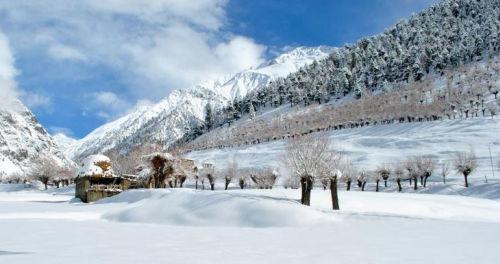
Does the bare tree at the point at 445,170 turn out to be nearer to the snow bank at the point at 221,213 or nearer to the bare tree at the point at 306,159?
the bare tree at the point at 306,159

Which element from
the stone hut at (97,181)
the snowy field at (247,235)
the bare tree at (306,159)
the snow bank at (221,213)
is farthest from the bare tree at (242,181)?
the snow bank at (221,213)

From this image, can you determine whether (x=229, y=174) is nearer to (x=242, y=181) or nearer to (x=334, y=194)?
(x=242, y=181)

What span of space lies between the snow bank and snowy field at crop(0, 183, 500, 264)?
0.06m

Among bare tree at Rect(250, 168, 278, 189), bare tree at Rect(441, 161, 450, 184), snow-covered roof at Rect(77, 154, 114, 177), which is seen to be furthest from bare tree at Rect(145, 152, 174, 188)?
bare tree at Rect(441, 161, 450, 184)

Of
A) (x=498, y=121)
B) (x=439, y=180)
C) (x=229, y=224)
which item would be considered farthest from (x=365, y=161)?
(x=229, y=224)

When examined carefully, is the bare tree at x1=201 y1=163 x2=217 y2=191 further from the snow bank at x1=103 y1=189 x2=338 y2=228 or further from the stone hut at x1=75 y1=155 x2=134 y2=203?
the snow bank at x1=103 y1=189 x2=338 y2=228

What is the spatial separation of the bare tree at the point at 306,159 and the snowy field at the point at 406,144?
61941mm

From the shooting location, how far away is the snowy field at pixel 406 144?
372 ft

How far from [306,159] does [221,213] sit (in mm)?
11065

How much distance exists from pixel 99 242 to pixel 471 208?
106 ft

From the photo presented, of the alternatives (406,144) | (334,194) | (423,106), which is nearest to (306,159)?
(334,194)

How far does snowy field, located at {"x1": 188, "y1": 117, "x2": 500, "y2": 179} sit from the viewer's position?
113312mm

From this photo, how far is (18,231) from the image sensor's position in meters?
24.5

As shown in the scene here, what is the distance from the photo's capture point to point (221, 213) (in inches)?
1211
